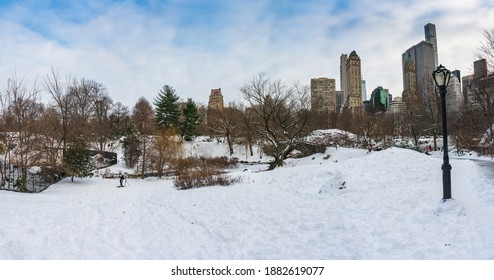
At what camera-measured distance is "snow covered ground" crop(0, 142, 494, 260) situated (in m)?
5.73

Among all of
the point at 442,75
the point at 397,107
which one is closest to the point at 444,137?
the point at 442,75

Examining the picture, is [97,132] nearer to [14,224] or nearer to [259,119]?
[259,119]

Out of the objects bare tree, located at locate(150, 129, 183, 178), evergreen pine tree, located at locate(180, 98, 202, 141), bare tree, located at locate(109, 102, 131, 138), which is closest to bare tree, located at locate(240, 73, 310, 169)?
bare tree, located at locate(150, 129, 183, 178)

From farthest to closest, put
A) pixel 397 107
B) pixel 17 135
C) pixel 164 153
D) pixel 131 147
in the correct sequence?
pixel 397 107 → pixel 131 147 → pixel 164 153 → pixel 17 135

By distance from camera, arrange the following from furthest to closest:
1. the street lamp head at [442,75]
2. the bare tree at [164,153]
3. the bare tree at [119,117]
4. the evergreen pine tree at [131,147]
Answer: the bare tree at [119,117] → the evergreen pine tree at [131,147] → the bare tree at [164,153] → the street lamp head at [442,75]

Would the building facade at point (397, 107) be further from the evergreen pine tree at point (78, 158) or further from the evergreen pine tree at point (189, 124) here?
the evergreen pine tree at point (78, 158)

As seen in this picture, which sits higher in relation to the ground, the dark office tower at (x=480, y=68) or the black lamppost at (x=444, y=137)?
the dark office tower at (x=480, y=68)

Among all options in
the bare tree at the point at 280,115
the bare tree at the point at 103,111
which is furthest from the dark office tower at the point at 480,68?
the bare tree at the point at 103,111

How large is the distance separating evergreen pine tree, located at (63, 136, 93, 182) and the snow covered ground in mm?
11556

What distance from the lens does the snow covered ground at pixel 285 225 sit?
5.73 meters

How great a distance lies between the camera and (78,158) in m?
23.6

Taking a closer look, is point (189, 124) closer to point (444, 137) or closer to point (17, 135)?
point (17, 135)

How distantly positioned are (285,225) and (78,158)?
2208 centimetres

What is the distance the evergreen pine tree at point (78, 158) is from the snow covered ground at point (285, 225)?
11.6 meters
